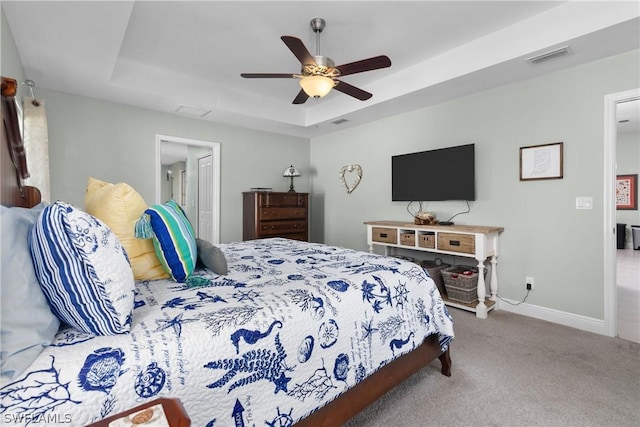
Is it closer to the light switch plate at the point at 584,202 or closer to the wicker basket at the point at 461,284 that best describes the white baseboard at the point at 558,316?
the wicker basket at the point at 461,284

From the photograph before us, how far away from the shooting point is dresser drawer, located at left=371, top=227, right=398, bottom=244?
3.88 m

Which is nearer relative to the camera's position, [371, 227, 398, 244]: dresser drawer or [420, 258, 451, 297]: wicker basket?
[420, 258, 451, 297]: wicker basket

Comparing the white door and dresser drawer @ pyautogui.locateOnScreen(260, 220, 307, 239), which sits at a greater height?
the white door

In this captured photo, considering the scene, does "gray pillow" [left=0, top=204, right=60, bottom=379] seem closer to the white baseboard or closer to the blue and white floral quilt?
the blue and white floral quilt

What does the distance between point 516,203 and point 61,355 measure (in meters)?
3.69

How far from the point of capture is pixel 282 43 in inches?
116

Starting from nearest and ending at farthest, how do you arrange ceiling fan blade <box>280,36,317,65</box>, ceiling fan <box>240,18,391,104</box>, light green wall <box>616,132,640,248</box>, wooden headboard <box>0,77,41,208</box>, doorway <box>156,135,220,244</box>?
1. wooden headboard <box>0,77,41,208</box>
2. ceiling fan blade <box>280,36,317,65</box>
3. ceiling fan <box>240,18,391,104</box>
4. doorway <box>156,135,220,244</box>
5. light green wall <box>616,132,640,248</box>

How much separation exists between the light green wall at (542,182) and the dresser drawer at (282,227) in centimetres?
166

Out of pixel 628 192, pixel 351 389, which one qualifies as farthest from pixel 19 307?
pixel 628 192

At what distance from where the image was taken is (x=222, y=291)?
55.2 inches

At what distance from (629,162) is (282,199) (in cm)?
780

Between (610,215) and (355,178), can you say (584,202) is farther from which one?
(355,178)

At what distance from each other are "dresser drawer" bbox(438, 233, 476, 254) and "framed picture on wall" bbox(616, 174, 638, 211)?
6417mm

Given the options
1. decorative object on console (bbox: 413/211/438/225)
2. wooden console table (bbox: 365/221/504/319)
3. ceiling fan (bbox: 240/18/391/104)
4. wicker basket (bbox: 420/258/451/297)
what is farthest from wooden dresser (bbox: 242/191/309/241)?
ceiling fan (bbox: 240/18/391/104)
